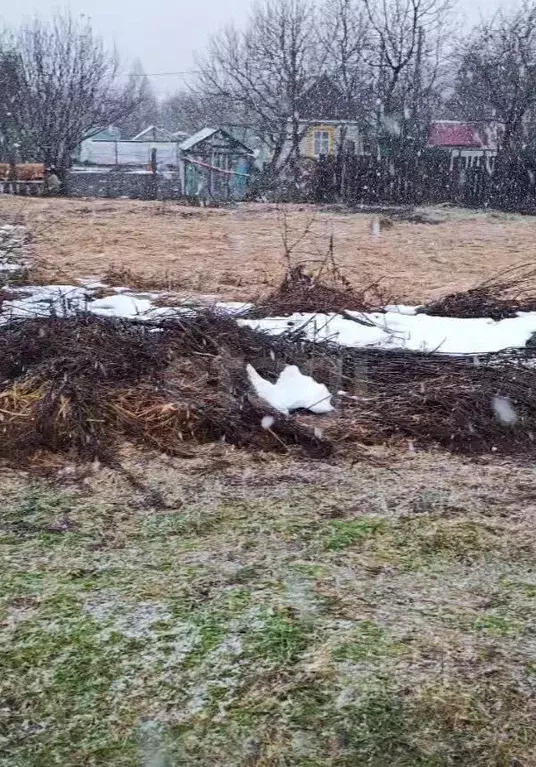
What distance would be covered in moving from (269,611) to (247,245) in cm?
917

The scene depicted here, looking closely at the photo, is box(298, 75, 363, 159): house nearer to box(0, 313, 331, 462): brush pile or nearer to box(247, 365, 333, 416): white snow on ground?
box(0, 313, 331, 462): brush pile

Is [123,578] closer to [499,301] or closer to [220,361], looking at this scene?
[220,361]

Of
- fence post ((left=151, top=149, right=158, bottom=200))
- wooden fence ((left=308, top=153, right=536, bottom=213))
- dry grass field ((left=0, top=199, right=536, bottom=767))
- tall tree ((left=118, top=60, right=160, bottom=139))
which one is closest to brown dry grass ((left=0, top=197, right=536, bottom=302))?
wooden fence ((left=308, top=153, right=536, bottom=213))

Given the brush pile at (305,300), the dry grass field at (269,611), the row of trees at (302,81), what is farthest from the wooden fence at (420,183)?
the dry grass field at (269,611)

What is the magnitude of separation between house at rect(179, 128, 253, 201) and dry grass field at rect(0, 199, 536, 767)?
60.4 ft

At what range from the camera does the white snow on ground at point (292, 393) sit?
426 centimetres

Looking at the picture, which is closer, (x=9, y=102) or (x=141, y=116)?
(x=9, y=102)

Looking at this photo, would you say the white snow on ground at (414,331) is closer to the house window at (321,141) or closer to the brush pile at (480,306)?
the brush pile at (480,306)

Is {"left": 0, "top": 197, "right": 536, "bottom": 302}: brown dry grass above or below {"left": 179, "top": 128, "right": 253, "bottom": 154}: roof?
below

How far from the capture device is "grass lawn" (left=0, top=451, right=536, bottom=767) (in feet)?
6.67

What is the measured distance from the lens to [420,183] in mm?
20125

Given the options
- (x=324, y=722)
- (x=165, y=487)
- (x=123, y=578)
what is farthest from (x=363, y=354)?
(x=324, y=722)

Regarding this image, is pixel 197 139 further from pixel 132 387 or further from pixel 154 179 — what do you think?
pixel 132 387

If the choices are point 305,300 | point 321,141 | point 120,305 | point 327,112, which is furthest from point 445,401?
point 321,141
